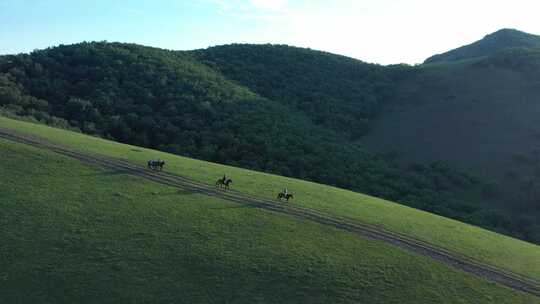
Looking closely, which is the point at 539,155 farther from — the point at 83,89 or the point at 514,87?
the point at 83,89

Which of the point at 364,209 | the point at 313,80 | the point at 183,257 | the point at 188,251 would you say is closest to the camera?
the point at 183,257

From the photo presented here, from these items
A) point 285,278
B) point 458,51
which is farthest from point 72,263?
point 458,51

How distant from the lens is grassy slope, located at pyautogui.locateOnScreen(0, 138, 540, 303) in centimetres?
2231

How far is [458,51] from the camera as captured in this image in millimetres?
178750

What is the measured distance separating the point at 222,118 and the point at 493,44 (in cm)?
12724

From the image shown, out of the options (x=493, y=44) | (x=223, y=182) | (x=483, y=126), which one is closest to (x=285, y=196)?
(x=223, y=182)

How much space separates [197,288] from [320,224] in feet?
35.9

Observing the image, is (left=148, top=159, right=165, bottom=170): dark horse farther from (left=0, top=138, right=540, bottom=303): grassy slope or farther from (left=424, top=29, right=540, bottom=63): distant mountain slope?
(left=424, top=29, right=540, bottom=63): distant mountain slope

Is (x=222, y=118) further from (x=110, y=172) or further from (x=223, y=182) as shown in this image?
(x=110, y=172)

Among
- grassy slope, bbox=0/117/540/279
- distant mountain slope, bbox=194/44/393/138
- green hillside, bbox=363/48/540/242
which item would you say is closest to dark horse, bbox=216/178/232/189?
grassy slope, bbox=0/117/540/279

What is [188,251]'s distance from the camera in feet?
83.9

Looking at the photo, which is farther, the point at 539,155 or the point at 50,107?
the point at 539,155

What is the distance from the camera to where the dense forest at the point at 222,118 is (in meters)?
64.2

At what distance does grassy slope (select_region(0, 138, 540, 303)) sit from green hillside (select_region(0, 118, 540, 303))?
0.06 meters
